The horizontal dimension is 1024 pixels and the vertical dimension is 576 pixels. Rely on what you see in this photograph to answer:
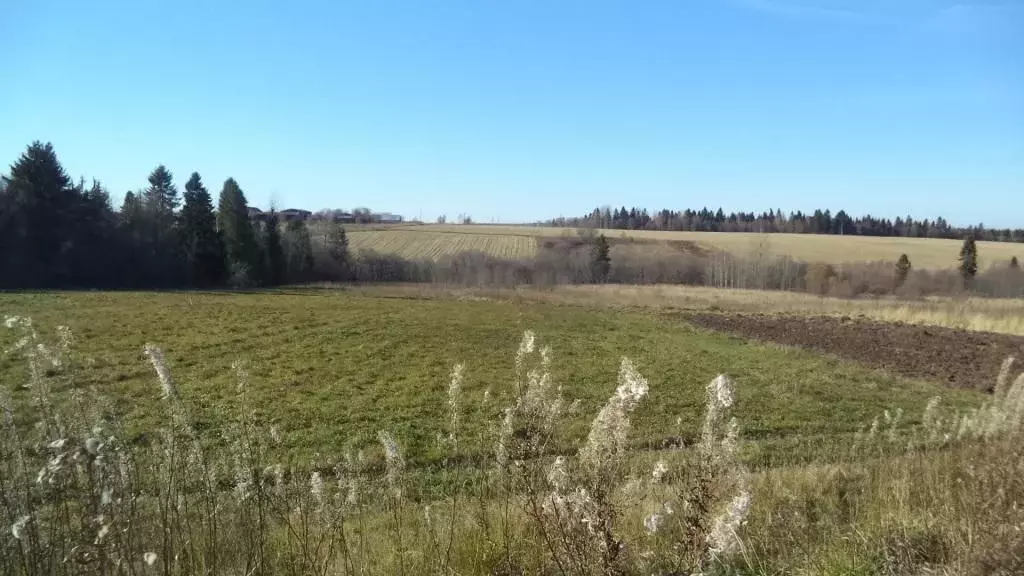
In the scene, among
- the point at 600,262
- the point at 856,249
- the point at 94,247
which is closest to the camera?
the point at 94,247

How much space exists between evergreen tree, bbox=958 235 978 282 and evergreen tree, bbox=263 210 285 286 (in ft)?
237

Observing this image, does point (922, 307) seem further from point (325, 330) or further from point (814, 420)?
point (325, 330)

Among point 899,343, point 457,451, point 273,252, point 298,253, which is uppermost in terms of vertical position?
point 273,252

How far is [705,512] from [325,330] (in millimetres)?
24954

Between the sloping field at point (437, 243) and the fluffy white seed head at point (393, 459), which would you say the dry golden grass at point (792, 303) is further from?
the fluffy white seed head at point (393, 459)

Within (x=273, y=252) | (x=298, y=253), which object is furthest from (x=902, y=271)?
(x=273, y=252)

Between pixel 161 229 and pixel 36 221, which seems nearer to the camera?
pixel 36 221

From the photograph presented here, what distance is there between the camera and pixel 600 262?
2968 inches

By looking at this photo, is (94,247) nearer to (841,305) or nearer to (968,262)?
(841,305)

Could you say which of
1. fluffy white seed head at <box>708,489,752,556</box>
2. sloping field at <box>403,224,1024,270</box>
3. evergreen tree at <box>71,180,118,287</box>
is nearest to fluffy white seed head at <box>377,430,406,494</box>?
fluffy white seed head at <box>708,489,752,556</box>

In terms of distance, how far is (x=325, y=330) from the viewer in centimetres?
2589

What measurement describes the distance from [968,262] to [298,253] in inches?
2955

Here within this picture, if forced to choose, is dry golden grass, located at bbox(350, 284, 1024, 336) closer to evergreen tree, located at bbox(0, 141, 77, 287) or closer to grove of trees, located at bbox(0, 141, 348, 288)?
grove of trees, located at bbox(0, 141, 348, 288)

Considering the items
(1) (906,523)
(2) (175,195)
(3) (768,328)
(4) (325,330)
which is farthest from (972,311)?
(2) (175,195)
